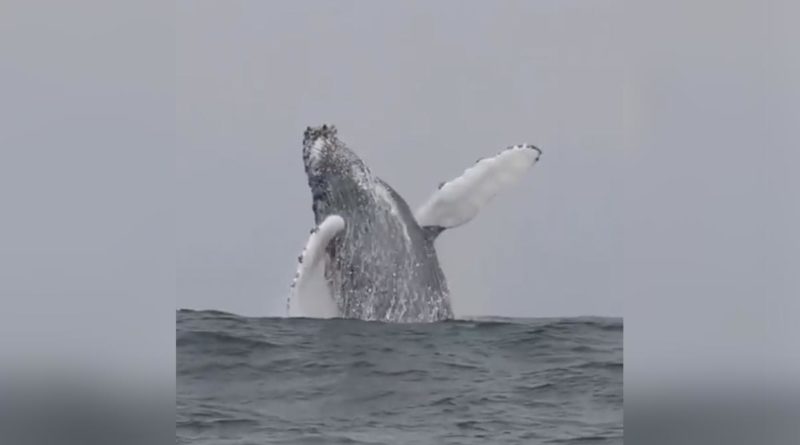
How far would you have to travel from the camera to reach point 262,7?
27.2ft

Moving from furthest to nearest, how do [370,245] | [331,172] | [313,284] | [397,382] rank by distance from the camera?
[370,245] < [331,172] < [313,284] < [397,382]


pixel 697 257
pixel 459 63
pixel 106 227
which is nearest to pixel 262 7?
pixel 459 63

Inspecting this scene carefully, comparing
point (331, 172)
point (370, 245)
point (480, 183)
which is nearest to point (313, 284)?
point (370, 245)

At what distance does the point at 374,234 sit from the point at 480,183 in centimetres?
75

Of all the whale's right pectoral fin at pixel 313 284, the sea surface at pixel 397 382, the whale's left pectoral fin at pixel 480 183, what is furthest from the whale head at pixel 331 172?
the sea surface at pixel 397 382

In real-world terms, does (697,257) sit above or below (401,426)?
above

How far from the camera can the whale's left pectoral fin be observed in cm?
809

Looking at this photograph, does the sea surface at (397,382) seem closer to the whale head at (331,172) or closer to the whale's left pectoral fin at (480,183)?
the whale's left pectoral fin at (480,183)

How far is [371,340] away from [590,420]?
1.29 meters

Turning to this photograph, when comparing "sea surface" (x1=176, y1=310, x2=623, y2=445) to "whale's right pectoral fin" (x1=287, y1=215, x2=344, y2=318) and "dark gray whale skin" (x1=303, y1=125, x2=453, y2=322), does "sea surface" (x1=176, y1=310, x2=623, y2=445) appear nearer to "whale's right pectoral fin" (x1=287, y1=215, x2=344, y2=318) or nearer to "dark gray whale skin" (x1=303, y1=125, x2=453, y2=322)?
"whale's right pectoral fin" (x1=287, y1=215, x2=344, y2=318)

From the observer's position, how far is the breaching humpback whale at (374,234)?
26.6ft

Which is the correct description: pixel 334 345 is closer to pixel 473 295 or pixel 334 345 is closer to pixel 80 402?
pixel 473 295

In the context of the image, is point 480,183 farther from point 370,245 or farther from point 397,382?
point 397,382

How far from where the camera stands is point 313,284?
8.10m
